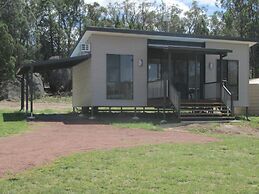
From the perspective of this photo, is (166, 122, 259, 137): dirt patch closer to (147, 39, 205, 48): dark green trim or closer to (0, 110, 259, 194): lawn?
(0, 110, 259, 194): lawn

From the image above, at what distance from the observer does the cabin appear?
19.5m

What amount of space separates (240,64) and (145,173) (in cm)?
1707

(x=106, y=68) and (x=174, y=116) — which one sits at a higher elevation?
(x=106, y=68)

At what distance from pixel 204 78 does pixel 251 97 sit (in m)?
4.63

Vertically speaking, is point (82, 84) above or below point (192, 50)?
below

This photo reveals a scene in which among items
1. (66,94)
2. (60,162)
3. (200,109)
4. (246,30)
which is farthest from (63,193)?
(246,30)

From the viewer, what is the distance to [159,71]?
21453 mm

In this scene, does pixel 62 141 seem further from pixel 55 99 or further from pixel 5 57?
pixel 5 57

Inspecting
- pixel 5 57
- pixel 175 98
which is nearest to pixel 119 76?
pixel 175 98

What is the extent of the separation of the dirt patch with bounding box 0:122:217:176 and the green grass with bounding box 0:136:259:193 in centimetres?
67

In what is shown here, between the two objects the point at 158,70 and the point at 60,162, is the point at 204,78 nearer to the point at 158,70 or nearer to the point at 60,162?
the point at 158,70

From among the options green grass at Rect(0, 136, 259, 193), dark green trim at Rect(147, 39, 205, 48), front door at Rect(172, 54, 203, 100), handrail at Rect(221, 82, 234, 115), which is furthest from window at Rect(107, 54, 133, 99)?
green grass at Rect(0, 136, 259, 193)

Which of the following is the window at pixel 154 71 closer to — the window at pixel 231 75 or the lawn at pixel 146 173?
the window at pixel 231 75

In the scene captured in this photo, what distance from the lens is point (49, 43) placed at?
56.1 m
